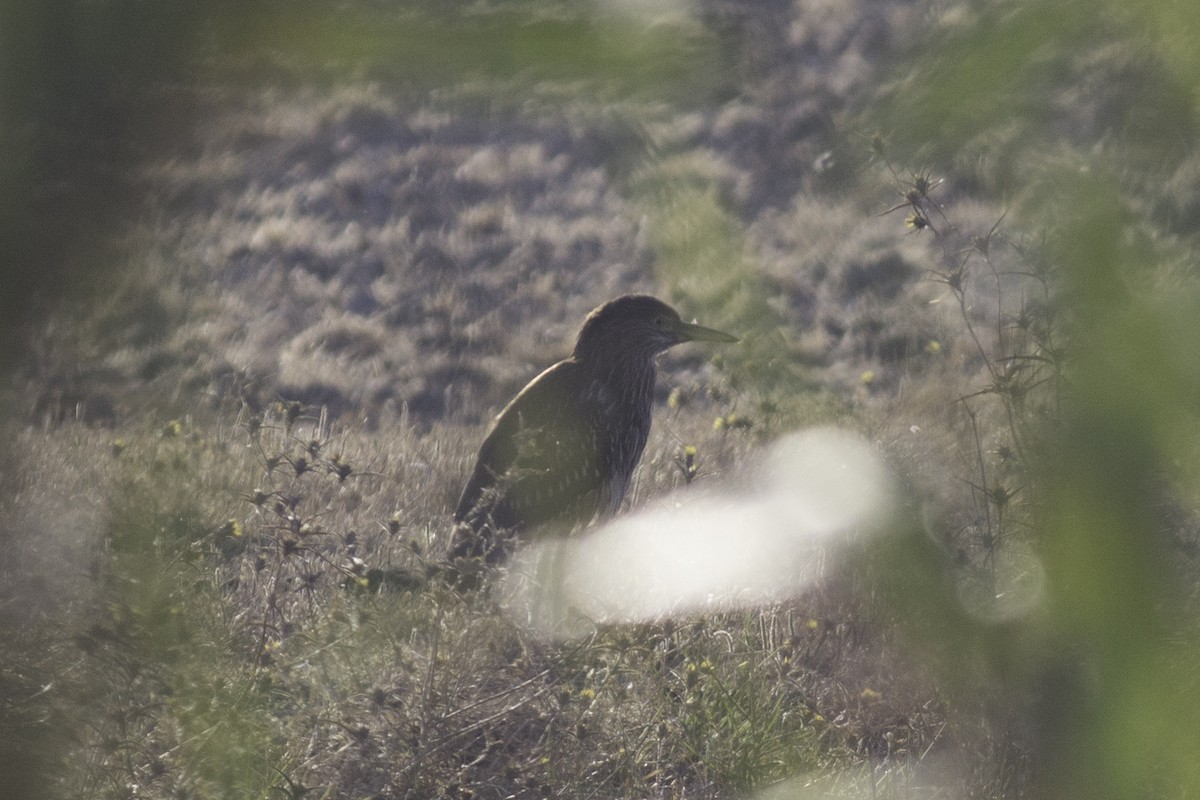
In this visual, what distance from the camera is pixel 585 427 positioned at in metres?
4.74

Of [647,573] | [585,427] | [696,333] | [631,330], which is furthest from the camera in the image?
[631,330]

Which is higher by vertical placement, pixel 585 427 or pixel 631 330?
pixel 631 330

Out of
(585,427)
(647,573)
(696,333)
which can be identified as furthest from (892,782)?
(696,333)

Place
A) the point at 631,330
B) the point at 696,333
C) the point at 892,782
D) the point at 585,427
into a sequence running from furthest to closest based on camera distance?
the point at 631,330 → the point at 696,333 → the point at 585,427 → the point at 892,782

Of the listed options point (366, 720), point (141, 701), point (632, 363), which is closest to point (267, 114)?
point (141, 701)

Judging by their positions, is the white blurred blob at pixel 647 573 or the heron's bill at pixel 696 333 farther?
the heron's bill at pixel 696 333

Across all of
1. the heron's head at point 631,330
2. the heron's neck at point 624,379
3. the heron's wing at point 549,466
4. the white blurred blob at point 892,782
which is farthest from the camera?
the heron's head at point 631,330

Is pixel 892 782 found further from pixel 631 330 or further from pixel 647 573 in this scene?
pixel 631 330

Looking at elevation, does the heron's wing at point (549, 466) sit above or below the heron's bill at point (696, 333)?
below

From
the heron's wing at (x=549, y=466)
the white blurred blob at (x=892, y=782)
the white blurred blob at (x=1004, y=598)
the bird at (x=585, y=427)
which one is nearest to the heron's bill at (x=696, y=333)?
the bird at (x=585, y=427)

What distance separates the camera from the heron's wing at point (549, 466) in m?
4.37

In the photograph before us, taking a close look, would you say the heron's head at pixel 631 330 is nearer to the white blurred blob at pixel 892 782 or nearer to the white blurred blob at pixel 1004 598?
the white blurred blob at pixel 892 782

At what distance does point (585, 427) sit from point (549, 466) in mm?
338

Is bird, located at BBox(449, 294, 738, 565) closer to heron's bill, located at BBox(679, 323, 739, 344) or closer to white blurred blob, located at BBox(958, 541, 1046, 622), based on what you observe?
heron's bill, located at BBox(679, 323, 739, 344)
